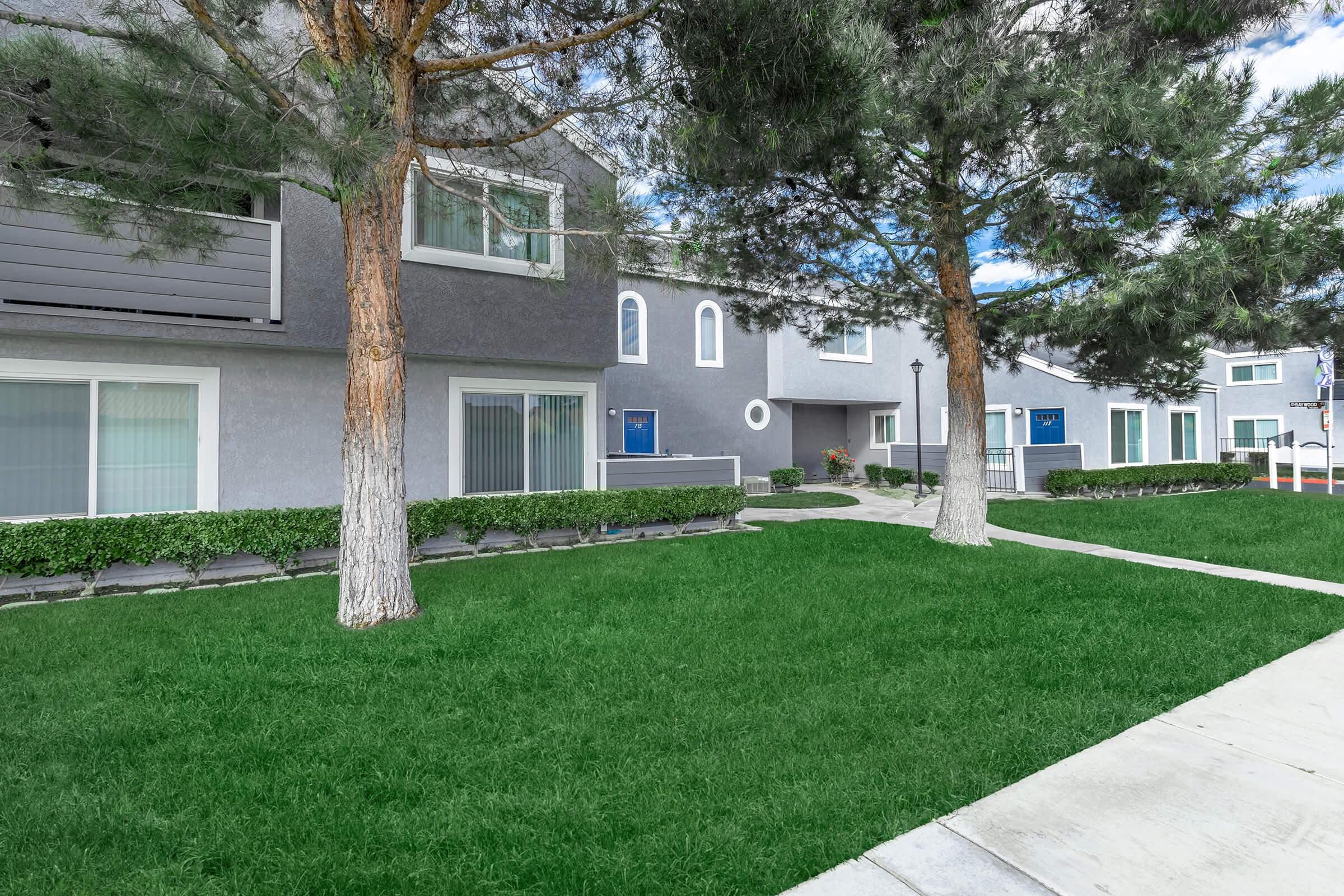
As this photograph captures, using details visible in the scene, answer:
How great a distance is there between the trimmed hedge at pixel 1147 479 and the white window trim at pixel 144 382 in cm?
1774

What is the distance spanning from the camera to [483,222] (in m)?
9.44

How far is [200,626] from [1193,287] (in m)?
8.87

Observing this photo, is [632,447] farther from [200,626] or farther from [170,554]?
[200,626]

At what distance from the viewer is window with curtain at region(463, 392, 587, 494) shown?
10.4m

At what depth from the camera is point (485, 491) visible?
→ 10461 millimetres

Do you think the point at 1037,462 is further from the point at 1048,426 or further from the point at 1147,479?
the point at 1147,479

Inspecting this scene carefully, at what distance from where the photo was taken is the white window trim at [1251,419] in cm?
2780

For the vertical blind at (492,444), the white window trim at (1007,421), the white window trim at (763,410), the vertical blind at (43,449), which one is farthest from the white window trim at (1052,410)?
the vertical blind at (43,449)

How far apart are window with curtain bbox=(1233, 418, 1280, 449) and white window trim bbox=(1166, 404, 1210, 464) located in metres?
6.23

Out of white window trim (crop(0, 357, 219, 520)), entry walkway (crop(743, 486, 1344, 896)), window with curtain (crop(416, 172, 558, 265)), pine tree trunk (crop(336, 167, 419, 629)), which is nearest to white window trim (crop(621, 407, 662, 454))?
window with curtain (crop(416, 172, 558, 265))

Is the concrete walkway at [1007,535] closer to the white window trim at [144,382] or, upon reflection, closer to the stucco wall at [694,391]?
the stucco wall at [694,391]

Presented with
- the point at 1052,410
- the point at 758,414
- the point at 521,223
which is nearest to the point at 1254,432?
the point at 1052,410

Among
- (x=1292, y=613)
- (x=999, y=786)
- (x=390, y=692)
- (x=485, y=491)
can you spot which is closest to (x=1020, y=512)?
(x=1292, y=613)

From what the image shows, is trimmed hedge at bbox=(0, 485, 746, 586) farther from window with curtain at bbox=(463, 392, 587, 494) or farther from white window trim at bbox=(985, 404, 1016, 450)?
white window trim at bbox=(985, 404, 1016, 450)
